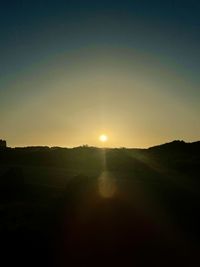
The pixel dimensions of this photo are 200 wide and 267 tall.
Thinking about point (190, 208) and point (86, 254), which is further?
point (190, 208)

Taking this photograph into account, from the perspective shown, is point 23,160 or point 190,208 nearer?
point 190,208

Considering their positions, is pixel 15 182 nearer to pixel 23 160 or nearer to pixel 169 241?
pixel 169 241

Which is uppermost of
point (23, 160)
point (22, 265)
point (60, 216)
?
point (23, 160)

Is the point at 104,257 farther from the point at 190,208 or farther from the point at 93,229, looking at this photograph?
the point at 190,208

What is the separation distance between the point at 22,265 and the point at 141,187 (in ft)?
20.1

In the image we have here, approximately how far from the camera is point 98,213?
1534 cm

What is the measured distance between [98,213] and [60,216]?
133 cm

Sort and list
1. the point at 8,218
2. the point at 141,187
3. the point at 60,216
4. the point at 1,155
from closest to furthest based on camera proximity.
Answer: the point at 60,216, the point at 141,187, the point at 8,218, the point at 1,155

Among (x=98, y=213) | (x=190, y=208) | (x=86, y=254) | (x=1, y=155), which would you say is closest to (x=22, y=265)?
(x=86, y=254)

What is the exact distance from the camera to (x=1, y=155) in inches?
2467

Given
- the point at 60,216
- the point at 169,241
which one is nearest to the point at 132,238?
the point at 169,241

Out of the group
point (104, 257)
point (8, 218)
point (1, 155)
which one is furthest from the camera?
point (1, 155)

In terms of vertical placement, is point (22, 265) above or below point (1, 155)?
below

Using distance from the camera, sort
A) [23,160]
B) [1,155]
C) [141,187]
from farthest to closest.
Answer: [1,155]
[23,160]
[141,187]
